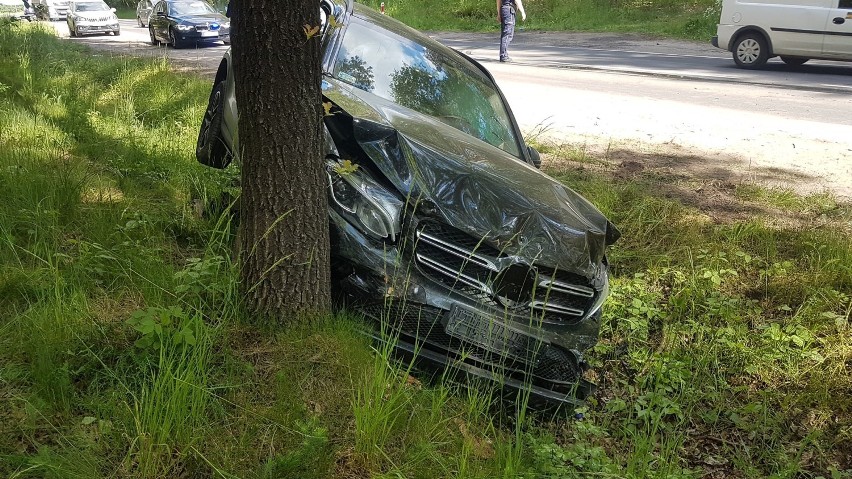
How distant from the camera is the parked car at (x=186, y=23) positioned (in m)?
17.4

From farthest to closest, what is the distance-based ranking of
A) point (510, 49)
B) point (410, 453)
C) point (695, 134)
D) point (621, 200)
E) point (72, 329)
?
point (510, 49) < point (695, 134) < point (621, 200) < point (72, 329) < point (410, 453)

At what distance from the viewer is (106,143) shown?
5.86m

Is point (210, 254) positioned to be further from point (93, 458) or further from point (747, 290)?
point (747, 290)

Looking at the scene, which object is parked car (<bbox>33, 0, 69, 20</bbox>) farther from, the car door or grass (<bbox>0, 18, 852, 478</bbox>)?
the car door

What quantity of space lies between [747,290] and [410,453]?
3.21 meters

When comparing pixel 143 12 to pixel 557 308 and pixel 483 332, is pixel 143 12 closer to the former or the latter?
pixel 557 308

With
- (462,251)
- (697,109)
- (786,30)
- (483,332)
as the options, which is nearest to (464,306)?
(483,332)

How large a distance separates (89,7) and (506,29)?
17.0m

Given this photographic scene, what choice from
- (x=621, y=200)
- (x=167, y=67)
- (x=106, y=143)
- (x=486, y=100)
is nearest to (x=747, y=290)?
(x=621, y=200)

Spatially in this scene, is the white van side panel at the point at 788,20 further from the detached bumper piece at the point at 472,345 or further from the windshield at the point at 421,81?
the detached bumper piece at the point at 472,345

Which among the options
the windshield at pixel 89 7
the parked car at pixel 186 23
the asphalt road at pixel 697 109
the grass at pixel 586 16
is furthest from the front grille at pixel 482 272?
the windshield at pixel 89 7

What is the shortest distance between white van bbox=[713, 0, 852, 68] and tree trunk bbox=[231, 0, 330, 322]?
1247 cm

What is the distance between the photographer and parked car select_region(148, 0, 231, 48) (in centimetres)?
1741

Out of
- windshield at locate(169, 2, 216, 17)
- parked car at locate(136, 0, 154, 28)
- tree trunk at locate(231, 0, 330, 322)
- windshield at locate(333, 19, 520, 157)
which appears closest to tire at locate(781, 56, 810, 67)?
windshield at locate(333, 19, 520, 157)
